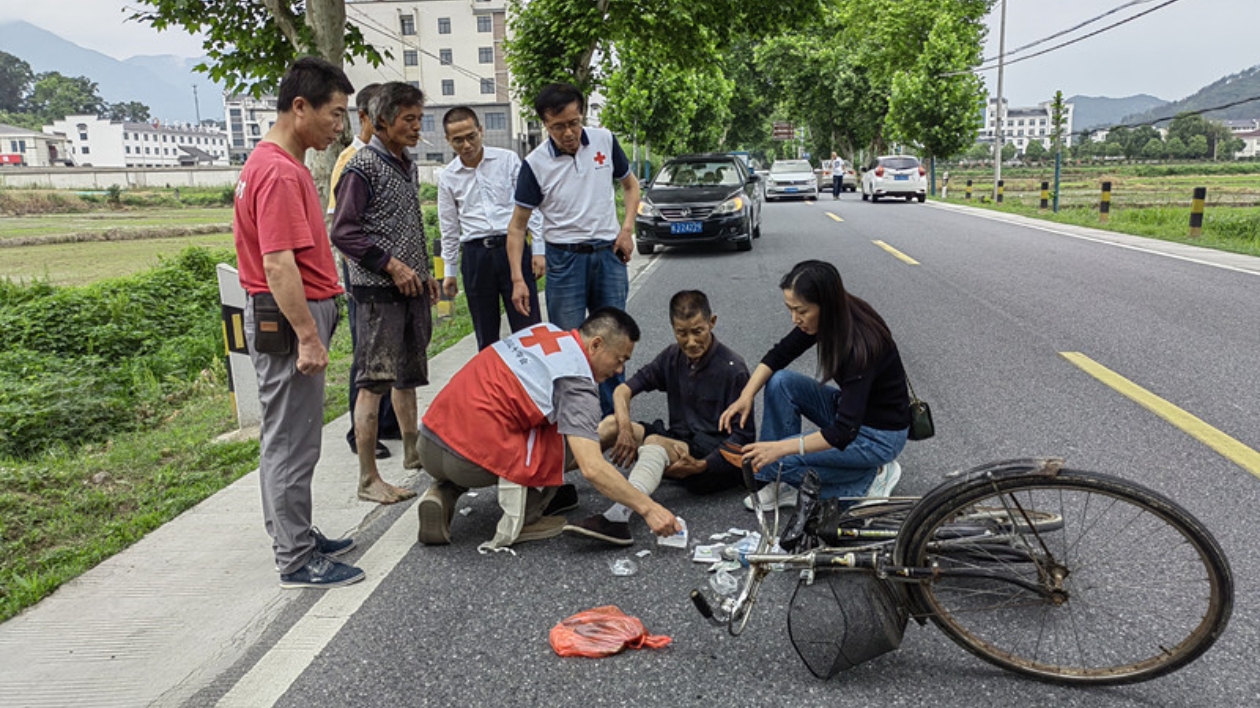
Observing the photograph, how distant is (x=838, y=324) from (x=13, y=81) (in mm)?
160435

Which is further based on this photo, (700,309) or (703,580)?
(700,309)

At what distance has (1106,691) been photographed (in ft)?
8.34

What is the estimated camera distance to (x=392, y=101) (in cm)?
425

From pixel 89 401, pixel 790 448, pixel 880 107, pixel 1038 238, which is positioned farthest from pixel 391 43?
pixel 790 448

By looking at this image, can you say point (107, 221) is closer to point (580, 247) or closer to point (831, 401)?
point (580, 247)

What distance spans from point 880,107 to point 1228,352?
1770 inches

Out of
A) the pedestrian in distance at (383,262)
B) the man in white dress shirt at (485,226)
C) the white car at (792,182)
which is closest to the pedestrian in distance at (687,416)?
the pedestrian in distance at (383,262)

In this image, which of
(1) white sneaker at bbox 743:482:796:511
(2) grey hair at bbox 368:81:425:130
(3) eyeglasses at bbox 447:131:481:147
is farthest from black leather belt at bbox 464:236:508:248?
(1) white sneaker at bbox 743:482:796:511

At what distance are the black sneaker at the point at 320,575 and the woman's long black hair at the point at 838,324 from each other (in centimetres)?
203

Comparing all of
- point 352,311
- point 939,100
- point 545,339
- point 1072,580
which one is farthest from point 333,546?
point 939,100

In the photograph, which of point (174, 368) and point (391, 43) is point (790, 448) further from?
point (391, 43)

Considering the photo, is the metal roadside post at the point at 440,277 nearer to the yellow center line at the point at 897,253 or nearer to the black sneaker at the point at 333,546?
the black sneaker at the point at 333,546

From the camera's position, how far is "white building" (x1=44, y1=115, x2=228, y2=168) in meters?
121

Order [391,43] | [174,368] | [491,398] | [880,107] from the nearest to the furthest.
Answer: [491,398] → [174,368] → [880,107] → [391,43]
